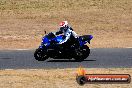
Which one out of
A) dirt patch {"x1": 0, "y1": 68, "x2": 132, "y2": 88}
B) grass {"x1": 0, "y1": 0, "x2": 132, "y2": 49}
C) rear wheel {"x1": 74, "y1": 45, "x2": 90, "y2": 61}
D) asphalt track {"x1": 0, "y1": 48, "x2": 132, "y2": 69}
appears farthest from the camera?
grass {"x1": 0, "y1": 0, "x2": 132, "y2": 49}

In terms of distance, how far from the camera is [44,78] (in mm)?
17094

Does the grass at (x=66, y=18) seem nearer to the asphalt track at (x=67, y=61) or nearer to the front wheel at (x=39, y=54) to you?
the asphalt track at (x=67, y=61)

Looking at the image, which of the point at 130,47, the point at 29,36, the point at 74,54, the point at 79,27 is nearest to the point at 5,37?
the point at 29,36

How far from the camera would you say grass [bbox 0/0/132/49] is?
30745 mm

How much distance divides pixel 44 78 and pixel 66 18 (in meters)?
20.8

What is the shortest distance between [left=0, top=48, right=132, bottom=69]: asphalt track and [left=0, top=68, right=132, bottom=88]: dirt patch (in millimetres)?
1343

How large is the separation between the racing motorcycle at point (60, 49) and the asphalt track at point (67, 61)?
0.23 metres

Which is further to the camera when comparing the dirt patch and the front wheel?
the front wheel

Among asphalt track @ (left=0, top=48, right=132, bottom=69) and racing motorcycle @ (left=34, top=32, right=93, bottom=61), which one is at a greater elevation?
racing motorcycle @ (left=34, top=32, right=93, bottom=61)

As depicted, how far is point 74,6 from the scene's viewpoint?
1625 inches

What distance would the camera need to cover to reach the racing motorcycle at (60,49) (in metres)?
22.0

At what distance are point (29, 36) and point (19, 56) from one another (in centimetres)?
834

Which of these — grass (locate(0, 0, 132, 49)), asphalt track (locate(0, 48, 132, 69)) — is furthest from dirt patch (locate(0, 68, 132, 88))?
grass (locate(0, 0, 132, 49))

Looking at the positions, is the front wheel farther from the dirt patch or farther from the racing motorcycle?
the dirt patch
